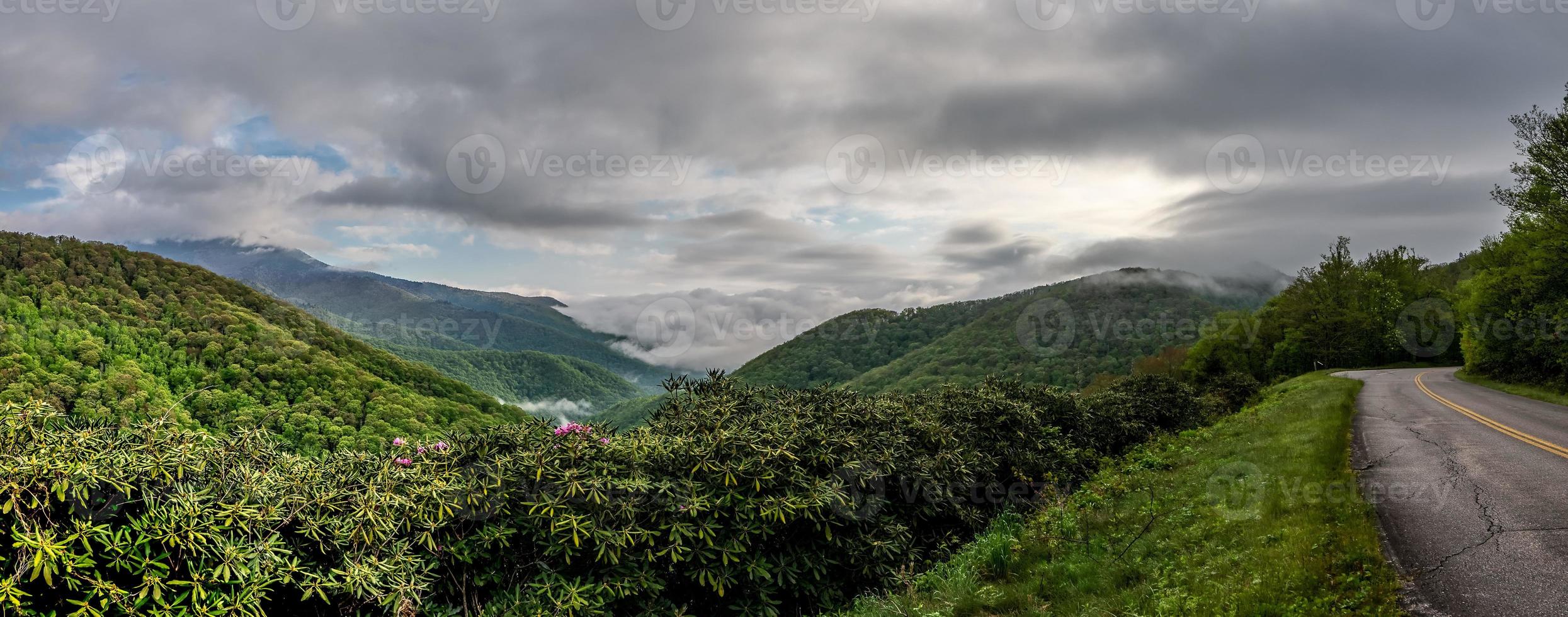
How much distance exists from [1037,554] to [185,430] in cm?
796

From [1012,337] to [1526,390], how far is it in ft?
307

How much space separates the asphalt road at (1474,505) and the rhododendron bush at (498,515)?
180 inches

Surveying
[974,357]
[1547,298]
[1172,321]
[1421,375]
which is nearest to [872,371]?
[974,357]

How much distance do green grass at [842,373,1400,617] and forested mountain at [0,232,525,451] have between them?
31.8m

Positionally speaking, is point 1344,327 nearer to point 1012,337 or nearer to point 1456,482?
point 1456,482

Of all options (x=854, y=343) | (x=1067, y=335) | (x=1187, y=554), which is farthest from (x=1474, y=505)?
(x=854, y=343)

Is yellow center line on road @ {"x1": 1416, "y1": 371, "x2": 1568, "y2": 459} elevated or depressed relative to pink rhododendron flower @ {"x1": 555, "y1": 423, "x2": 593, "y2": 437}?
depressed

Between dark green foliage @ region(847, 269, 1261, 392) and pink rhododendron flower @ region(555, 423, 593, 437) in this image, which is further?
dark green foliage @ region(847, 269, 1261, 392)

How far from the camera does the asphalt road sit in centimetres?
524

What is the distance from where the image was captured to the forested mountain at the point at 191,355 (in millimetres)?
35375

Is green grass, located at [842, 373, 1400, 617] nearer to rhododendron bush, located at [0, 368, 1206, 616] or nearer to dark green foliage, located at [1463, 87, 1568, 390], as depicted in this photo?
rhododendron bush, located at [0, 368, 1206, 616]

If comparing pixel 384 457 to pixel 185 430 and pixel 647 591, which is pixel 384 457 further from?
pixel 647 591

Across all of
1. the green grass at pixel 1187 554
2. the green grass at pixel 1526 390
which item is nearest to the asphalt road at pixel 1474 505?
the green grass at pixel 1187 554

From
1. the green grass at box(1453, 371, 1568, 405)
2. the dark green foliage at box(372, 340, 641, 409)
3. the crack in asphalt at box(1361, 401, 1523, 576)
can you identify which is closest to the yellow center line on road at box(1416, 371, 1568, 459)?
the crack in asphalt at box(1361, 401, 1523, 576)
